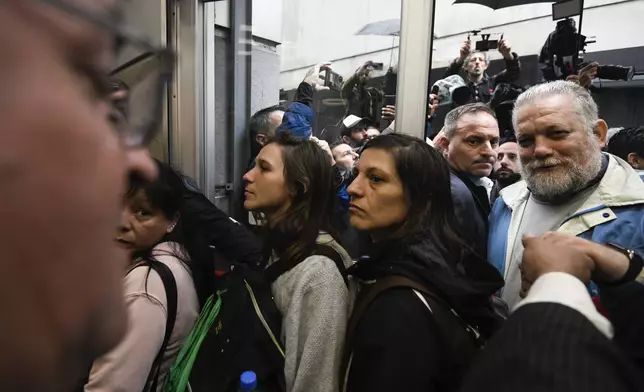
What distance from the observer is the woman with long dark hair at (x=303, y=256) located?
1013 mm

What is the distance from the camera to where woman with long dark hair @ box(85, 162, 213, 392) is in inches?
36.6

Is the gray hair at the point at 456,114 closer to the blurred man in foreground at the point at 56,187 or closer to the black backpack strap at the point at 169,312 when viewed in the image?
the black backpack strap at the point at 169,312

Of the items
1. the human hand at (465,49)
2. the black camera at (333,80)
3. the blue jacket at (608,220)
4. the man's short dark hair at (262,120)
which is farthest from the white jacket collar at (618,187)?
the man's short dark hair at (262,120)

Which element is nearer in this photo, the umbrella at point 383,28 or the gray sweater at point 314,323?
the gray sweater at point 314,323

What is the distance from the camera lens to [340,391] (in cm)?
102

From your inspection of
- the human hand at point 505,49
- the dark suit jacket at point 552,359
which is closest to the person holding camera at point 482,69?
the human hand at point 505,49

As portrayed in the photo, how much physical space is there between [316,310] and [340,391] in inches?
8.2

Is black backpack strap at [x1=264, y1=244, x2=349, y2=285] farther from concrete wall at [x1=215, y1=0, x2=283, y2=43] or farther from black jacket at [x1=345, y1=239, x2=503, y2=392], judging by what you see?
concrete wall at [x1=215, y1=0, x2=283, y2=43]

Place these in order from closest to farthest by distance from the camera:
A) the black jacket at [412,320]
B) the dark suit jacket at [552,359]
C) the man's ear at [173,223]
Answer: the dark suit jacket at [552,359] < the black jacket at [412,320] < the man's ear at [173,223]

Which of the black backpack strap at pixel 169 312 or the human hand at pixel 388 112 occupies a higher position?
the human hand at pixel 388 112

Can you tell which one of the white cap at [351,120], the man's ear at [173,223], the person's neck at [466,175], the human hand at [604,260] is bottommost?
the man's ear at [173,223]

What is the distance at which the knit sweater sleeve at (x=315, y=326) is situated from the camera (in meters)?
1.00

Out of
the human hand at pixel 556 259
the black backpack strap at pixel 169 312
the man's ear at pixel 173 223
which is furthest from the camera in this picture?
the man's ear at pixel 173 223

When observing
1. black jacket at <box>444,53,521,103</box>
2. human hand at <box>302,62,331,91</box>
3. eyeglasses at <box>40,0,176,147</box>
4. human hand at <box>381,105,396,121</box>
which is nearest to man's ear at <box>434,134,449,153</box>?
human hand at <box>381,105,396,121</box>
